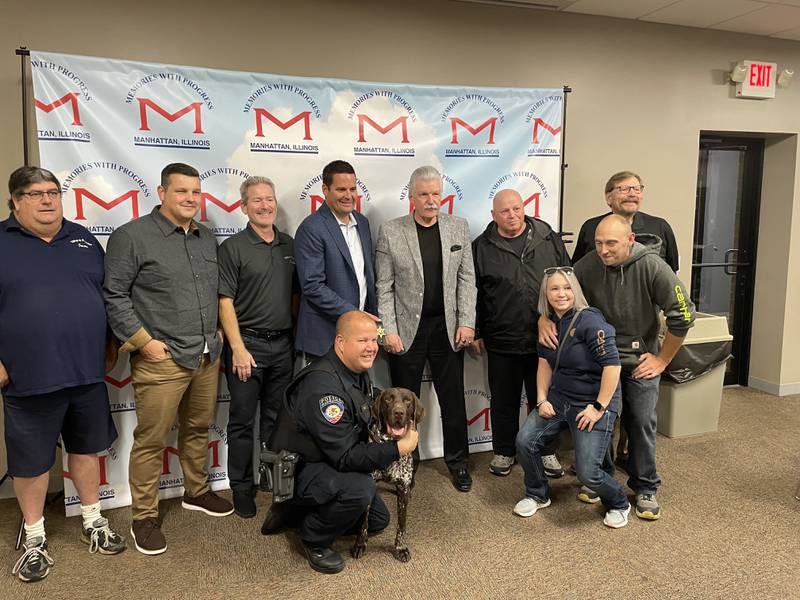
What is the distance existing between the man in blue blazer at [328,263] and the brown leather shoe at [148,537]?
0.96 metres

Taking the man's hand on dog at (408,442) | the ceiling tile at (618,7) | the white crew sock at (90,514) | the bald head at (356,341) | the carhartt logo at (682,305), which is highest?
the ceiling tile at (618,7)

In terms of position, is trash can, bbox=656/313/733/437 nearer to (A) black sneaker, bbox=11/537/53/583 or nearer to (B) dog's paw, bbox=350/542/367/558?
(B) dog's paw, bbox=350/542/367/558

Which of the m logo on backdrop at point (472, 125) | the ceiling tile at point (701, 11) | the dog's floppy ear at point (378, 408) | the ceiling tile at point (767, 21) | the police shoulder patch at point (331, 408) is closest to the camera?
the police shoulder patch at point (331, 408)

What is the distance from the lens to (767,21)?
152 inches

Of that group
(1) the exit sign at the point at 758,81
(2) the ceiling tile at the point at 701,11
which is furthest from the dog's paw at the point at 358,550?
(1) the exit sign at the point at 758,81

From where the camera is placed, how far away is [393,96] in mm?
3166

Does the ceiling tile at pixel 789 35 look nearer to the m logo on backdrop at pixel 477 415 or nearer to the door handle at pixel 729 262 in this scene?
the door handle at pixel 729 262

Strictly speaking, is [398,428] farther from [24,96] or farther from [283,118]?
[24,96]

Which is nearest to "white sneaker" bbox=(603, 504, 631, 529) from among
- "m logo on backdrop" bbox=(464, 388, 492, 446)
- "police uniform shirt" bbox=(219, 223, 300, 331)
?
"m logo on backdrop" bbox=(464, 388, 492, 446)

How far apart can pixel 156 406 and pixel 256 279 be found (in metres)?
0.68

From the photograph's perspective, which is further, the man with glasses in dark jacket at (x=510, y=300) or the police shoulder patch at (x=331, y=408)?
the man with glasses in dark jacket at (x=510, y=300)

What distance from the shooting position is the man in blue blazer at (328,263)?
106 inches

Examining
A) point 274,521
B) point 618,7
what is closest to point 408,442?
point 274,521

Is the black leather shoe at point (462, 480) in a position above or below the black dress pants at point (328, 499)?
below
